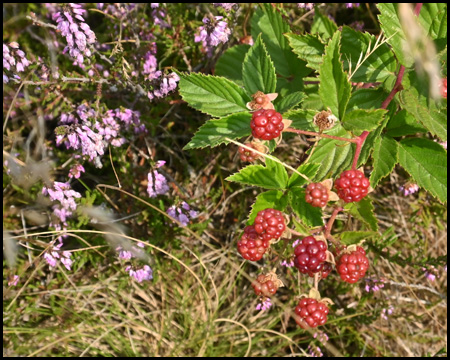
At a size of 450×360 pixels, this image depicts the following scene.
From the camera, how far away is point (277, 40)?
2.36 metres

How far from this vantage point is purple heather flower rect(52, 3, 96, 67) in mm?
1984

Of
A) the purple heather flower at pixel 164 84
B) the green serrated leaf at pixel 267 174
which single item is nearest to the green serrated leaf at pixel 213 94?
the purple heather flower at pixel 164 84

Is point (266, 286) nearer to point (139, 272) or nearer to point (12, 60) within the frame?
point (139, 272)

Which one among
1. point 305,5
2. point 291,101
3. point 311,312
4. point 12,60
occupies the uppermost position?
point 12,60

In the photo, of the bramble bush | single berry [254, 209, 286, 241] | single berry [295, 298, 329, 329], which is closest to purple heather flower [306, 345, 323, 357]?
the bramble bush

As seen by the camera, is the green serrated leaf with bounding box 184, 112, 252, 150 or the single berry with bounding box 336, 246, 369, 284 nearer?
the single berry with bounding box 336, 246, 369, 284

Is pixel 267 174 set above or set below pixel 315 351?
above

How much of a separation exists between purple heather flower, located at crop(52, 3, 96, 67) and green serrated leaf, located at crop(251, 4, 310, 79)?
2.91 feet

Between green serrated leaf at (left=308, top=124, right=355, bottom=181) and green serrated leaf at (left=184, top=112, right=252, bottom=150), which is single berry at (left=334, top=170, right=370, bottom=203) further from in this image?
green serrated leaf at (left=184, top=112, right=252, bottom=150)

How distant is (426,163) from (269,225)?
84 cm

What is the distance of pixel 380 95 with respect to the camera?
2.02 metres

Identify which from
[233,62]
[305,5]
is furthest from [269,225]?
[305,5]

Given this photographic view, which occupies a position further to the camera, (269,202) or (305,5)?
(305,5)

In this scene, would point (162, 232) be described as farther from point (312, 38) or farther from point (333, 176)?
point (312, 38)
